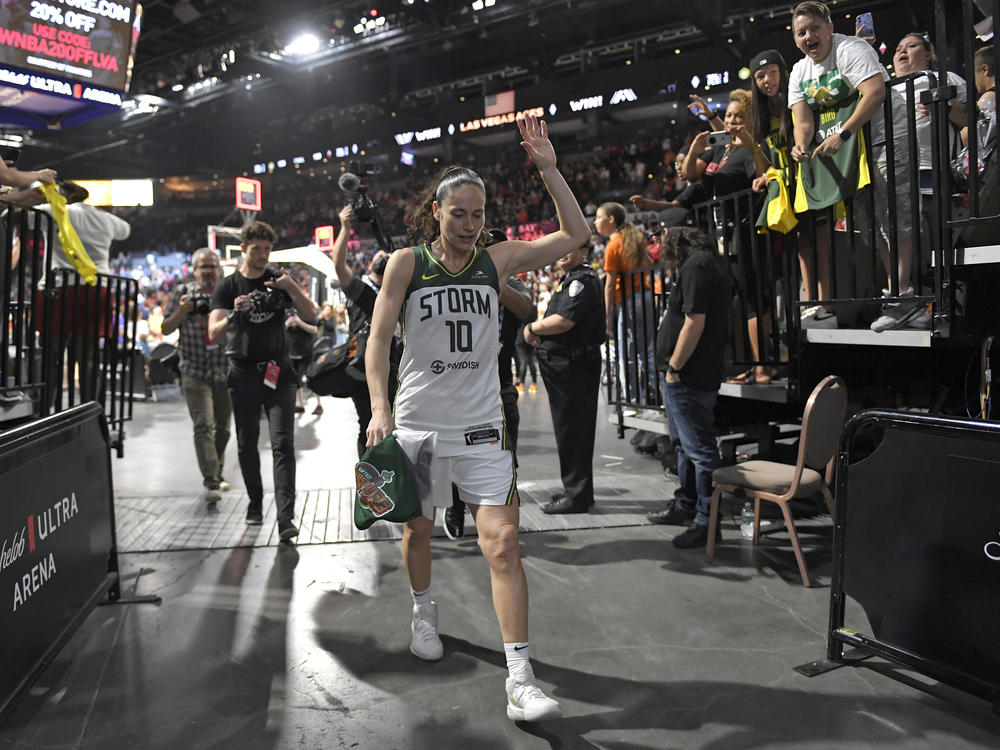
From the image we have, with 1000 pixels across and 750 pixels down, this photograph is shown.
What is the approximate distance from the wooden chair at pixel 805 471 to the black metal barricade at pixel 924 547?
0.95 metres

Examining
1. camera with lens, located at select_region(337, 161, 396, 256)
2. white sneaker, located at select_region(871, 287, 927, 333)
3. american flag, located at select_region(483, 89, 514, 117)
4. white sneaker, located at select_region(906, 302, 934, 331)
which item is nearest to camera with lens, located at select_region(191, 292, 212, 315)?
camera with lens, located at select_region(337, 161, 396, 256)

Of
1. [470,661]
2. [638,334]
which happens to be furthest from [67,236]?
[638,334]

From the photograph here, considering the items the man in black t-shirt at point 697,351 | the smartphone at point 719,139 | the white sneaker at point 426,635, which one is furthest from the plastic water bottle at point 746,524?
the smartphone at point 719,139

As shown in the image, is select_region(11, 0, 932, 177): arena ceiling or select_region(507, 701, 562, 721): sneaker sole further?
select_region(11, 0, 932, 177): arena ceiling

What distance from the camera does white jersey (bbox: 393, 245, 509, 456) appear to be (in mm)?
2744

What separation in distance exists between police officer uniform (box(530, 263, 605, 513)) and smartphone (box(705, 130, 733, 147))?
1580mm

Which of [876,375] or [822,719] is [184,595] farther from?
[876,375]

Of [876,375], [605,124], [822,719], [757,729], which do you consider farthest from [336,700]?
[605,124]

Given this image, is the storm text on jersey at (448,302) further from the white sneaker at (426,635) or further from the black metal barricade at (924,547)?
the black metal barricade at (924,547)

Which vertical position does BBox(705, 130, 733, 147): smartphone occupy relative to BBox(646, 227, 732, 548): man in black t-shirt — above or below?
above

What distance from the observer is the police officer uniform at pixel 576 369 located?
5.00 m

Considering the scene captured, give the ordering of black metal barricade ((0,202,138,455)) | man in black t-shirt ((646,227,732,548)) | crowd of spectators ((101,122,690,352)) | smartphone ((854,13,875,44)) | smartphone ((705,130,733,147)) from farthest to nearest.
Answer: crowd of spectators ((101,122,690,352)) < smartphone ((705,130,733,147)) < smartphone ((854,13,875,44)) < man in black t-shirt ((646,227,732,548)) < black metal barricade ((0,202,138,455))

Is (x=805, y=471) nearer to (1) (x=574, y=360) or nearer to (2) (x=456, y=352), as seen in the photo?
(1) (x=574, y=360)

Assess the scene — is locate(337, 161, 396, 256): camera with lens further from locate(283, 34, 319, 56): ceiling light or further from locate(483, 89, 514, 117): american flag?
locate(483, 89, 514, 117): american flag
